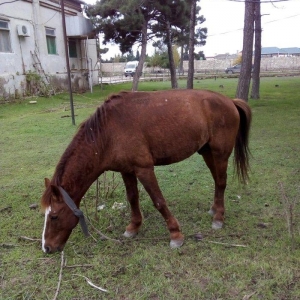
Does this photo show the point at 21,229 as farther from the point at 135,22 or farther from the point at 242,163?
the point at 135,22

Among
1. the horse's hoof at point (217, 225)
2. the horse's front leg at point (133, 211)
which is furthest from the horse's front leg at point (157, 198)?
the horse's hoof at point (217, 225)

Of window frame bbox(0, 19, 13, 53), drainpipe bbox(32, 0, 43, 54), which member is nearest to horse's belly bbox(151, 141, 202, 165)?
window frame bbox(0, 19, 13, 53)

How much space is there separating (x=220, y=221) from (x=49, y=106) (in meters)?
11.8

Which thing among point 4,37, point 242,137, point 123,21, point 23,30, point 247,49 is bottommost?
point 242,137

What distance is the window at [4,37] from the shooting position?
547 inches

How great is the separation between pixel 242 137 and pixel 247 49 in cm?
681

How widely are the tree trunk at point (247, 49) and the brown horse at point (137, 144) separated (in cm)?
667

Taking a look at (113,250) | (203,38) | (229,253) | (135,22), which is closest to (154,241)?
(113,250)

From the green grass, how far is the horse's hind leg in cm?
11

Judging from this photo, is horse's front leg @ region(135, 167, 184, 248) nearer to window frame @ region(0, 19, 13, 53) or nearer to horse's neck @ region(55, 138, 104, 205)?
horse's neck @ region(55, 138, 104, 205)

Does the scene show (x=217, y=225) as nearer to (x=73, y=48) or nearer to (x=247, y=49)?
(x=247, y=49)

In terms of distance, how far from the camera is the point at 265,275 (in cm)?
247

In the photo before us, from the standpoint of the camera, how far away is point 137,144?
2732 millimetres

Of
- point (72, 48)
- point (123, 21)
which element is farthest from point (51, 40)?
point (123, 21)
